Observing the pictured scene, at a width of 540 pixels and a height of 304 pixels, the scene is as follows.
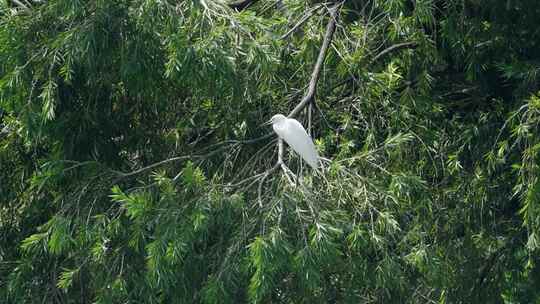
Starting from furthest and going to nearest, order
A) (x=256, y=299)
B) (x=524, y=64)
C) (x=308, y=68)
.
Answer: (x=308, y=68) < (x=524, y=64) < (x=256, y=299)

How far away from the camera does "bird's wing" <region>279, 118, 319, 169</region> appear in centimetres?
436

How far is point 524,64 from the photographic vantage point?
479 cm

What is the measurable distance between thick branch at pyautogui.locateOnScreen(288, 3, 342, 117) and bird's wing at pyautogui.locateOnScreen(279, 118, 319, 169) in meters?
0.27

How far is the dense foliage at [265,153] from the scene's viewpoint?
4250 mm

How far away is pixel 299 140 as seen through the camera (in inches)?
172

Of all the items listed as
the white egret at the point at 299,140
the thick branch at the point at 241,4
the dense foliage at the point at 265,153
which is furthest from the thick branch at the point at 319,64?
the thick branch at the point at 241,4

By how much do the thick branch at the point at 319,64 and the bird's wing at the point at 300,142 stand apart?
0.87 feet

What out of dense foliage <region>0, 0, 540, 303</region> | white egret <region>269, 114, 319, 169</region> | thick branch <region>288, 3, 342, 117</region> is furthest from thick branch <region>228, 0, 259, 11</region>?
white egret <region>269, 114, 319, 169</region>

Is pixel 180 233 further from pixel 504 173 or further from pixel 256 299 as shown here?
pixel 504 173

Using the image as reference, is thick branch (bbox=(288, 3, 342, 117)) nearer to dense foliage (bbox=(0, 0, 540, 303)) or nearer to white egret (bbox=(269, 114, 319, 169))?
dense foliage (bbox=(0, 0, 540, 303))

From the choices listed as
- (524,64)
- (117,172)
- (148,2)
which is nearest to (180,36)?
(148,2)

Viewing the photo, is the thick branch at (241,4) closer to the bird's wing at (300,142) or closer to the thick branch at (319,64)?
the thick branch at (319,64)

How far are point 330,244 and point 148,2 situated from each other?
4.02ft

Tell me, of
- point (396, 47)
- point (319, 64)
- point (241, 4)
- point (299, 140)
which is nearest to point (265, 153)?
point (319, 64)
